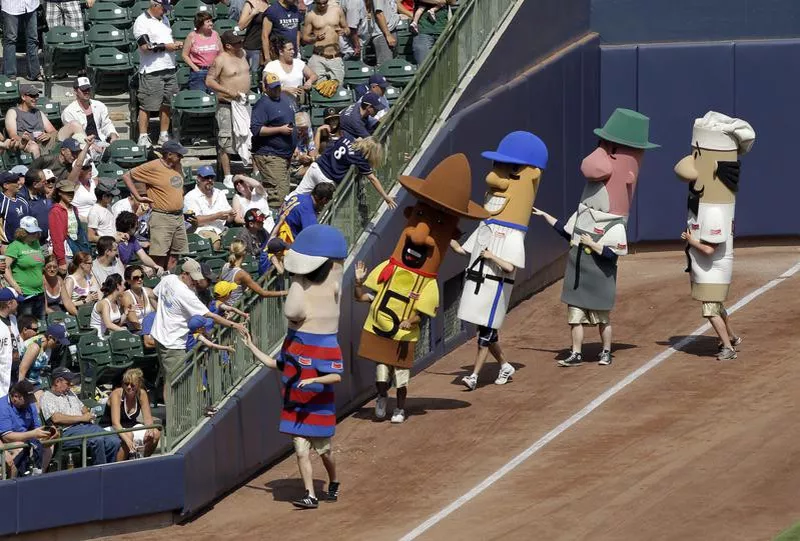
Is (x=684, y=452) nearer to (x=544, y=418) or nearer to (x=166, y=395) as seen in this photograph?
(x=544, y=418)

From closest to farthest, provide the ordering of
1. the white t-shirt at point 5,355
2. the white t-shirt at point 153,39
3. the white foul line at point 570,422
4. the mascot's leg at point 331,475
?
the white foul line at point 570,422, the mascot's leg at point 331,475, the white t-shirt at point 5,355, the white t-shirt at point 153,39

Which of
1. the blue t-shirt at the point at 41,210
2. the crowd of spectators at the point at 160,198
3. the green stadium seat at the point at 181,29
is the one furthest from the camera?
the green stadium seat at the point at 181,29

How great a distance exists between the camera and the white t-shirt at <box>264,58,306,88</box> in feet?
63.3

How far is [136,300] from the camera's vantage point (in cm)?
1620

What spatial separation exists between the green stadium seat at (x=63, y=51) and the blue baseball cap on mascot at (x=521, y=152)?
20.8 ft

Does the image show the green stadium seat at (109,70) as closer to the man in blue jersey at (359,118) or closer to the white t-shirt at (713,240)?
the man in blue jersey at (359,118)

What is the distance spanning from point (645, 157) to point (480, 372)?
557 cm

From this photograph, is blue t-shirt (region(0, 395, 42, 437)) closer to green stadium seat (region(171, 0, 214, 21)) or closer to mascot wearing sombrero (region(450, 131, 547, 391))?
mascot wearing sombrero (region(450, 131, 547, 391))

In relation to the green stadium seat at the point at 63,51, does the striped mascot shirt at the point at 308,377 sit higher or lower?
lower

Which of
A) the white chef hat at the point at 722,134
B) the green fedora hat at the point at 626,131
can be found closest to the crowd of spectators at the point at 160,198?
the green fedora hat at the point at 626,131

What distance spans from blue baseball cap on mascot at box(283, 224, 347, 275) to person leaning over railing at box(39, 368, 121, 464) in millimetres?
1948

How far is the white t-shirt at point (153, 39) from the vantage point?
1922 cm

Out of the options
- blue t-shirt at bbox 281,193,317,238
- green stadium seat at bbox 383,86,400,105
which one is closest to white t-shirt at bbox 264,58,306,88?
green stadium seat at bbox 383,86,400,105

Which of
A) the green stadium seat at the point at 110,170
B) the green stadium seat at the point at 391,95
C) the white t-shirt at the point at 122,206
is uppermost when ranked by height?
the green stadium seat at the point at 391,95
